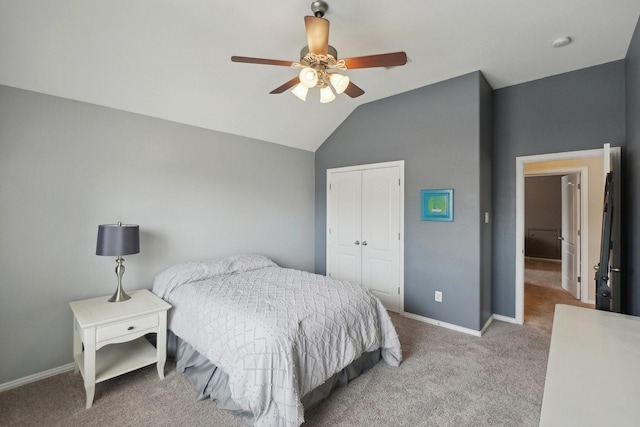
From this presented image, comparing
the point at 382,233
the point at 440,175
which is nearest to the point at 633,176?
the point at 440,175

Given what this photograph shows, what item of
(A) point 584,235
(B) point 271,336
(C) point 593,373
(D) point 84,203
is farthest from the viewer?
(A) point 584,235

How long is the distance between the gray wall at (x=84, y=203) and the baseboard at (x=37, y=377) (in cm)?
3

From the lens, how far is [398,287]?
3709 mm

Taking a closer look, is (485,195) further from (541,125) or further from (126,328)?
(126,328)

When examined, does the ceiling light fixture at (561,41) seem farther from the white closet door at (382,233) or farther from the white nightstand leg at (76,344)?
the white nightstand leg at (76,344)

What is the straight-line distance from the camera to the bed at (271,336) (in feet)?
5.54

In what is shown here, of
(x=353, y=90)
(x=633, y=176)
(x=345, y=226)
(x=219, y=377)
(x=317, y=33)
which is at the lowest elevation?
(x=219, y=377)

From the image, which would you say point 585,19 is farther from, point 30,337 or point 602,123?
point 30,337

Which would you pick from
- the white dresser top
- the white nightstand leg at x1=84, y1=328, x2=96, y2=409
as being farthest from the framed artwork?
the white nightstand leg at x1=84, y1=328, x2=96, y2=409

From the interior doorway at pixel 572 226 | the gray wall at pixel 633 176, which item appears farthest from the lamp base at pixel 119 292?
the interior doorway at pixel 572 226

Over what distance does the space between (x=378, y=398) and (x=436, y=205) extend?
2.13 metres

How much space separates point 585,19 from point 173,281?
4.07 metres

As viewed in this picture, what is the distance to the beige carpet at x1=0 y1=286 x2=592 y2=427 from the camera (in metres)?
1.89

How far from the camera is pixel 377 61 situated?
1.87 m
